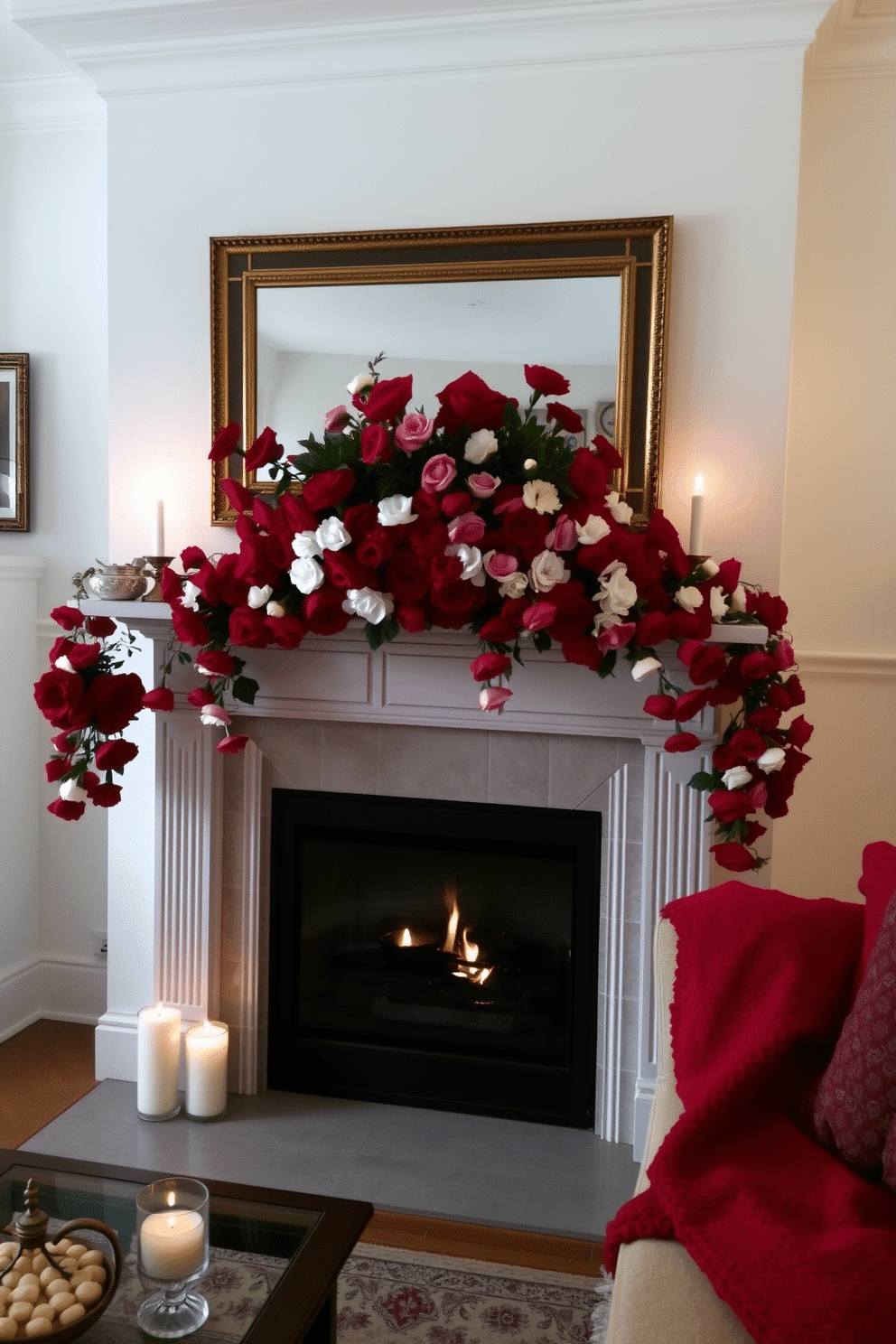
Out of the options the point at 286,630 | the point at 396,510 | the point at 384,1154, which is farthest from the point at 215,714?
the point at 384,1154

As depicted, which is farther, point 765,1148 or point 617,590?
point 617,590

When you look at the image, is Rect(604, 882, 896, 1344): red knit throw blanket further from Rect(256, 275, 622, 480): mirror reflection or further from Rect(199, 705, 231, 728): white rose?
Rect(256, 275, 622, 480): mirror reflection

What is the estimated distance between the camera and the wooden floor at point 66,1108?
6.56ft

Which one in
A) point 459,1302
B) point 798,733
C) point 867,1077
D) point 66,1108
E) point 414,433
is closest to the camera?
point 867,1077

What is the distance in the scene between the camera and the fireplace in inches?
95.9

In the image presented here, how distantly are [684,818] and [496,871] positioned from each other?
0.50m

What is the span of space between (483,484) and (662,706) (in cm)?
55

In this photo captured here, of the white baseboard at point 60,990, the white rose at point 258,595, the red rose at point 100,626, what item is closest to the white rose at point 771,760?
the white rose at point 258,595

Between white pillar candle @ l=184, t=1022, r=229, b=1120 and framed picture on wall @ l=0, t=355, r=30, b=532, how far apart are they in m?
1.52

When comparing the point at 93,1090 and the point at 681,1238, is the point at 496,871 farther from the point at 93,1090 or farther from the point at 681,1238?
the point at 681,1238

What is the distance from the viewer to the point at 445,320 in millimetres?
2357

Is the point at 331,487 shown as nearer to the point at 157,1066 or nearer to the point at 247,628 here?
the point at 247,628

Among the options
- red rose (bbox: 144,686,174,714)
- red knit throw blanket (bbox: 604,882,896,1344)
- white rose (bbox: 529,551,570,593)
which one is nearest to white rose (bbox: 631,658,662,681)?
white rose (bbox: 529,551,570,593)

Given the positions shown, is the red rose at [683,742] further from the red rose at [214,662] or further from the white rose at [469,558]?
the red rose at [214,662]
